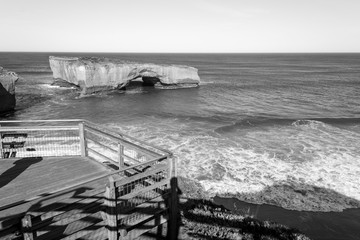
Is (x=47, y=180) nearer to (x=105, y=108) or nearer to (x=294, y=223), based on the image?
(x=294, y=223)

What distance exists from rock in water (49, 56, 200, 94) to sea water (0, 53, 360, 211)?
1969 mm

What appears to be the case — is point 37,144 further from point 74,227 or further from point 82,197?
point 74,227

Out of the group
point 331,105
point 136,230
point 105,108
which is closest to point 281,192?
point 136,230

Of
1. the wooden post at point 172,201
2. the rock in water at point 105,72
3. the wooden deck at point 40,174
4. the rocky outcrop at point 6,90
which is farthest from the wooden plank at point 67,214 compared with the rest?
the rock in water at point 105,72

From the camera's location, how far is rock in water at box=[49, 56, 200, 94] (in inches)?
1537

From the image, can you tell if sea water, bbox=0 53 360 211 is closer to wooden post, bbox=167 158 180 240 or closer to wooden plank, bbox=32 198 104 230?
wooden post, bbox=167 158 180 240

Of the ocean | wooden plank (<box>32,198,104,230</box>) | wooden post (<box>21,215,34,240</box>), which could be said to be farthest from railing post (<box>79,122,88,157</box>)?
the ocean

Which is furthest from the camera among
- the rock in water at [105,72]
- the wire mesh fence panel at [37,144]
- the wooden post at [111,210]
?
the rock in water at [105,72]

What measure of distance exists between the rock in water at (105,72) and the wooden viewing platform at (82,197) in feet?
102

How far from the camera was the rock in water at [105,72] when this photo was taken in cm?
3903

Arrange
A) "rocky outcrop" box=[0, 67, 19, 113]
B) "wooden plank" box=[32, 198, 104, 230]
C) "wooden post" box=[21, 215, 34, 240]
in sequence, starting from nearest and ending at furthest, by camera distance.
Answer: "wooden post" box=[21, 215, 34, 240] < "wooden plank" box=[32, 198, 104, 230] < "rocky outcrop" box=[0, 67, 19, 113]

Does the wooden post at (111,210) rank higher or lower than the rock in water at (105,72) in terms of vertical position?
lower

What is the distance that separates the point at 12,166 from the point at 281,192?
11.5m

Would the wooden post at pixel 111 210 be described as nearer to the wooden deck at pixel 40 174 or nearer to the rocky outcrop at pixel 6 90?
the wooden deck at pixel 40 174
